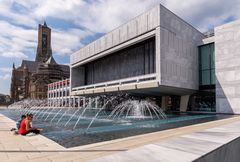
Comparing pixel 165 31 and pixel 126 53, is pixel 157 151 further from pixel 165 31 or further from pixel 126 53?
pixel 126 53

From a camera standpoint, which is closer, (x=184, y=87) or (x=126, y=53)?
(x=184, y=87)

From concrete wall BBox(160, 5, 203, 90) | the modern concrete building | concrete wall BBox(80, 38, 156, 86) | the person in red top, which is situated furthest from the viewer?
concrete wall BBox(80, 38, 156, 86)

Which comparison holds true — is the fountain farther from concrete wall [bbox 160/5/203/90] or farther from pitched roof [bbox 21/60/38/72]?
pitched roof [bbox 21/60/38/72]

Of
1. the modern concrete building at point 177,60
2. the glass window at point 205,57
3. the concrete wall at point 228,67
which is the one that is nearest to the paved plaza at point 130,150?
the modern concrete building at point 177,60

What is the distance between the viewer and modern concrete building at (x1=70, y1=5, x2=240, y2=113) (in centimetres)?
2680

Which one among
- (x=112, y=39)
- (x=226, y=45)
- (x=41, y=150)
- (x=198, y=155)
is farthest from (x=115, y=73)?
(x=198, y=155)

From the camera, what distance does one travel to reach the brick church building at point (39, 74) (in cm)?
9581

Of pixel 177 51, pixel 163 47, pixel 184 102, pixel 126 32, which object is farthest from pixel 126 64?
pixel 163 47

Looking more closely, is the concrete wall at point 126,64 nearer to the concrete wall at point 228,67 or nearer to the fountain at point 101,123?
the fountain at point 101,123

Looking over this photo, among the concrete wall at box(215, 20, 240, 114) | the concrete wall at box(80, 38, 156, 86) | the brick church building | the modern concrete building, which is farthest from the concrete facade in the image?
the brick church building

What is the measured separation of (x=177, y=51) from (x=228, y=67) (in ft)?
22.7

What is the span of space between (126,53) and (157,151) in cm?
3669

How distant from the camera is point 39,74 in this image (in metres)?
102

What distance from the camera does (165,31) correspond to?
87.9 feet
